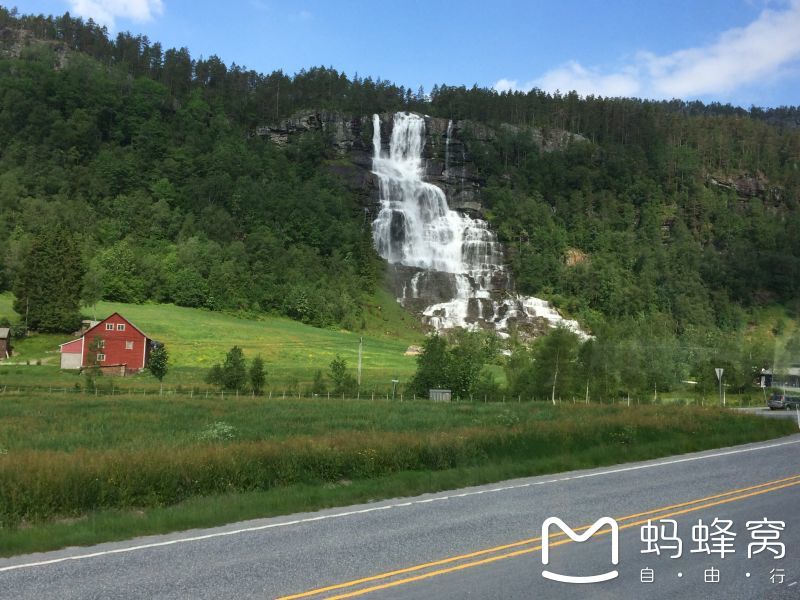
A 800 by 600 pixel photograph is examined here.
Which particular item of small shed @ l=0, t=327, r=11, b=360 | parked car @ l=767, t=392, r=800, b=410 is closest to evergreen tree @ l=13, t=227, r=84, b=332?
small shed @ l=0, t=327, r=11, b=360

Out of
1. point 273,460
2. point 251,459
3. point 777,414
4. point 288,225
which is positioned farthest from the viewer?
point 288,225

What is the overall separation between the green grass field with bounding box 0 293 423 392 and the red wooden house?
2191 millimetres

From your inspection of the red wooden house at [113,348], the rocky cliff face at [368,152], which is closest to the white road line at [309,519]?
the red wooden house at [113,348]

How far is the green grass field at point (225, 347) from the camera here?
67.6m

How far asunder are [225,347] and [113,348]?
13373 mm

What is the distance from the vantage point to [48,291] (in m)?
87.1

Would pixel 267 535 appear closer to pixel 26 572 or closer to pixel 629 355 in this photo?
pixel 26 572

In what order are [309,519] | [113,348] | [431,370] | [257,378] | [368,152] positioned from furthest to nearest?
[368,152]
[113,348]
[431,370]
[257,378]
[309,519]

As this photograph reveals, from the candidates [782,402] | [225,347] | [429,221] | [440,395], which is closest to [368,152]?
[429,221]

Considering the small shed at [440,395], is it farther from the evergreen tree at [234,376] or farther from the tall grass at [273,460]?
the tall grass at [273,460]

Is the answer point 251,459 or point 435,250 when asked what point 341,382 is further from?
point 435,250

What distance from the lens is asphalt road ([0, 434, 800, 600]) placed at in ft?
31.7

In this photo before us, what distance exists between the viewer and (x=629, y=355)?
7356cm

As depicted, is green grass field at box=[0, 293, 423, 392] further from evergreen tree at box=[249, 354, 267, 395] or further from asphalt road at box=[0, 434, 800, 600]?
asphalt road at box=[0, 434, 800, 600]
